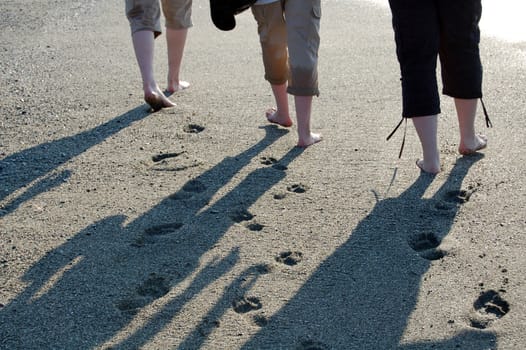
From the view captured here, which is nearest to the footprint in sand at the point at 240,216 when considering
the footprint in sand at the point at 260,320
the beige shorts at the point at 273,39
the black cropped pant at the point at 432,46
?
the footprint in sand at the point at 260,320

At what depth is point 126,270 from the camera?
3605 mm

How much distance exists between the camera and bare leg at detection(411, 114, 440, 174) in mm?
4312

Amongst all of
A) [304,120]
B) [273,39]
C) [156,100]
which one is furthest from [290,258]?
[156,100]

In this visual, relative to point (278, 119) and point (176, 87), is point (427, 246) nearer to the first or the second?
point (278, 119)

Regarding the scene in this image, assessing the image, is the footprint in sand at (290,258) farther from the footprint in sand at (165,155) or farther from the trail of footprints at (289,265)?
the footprint in sand at (165,155)

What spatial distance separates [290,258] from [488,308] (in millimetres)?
876

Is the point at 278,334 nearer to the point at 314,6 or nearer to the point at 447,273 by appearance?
the point at 447,273

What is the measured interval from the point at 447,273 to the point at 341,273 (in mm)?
446

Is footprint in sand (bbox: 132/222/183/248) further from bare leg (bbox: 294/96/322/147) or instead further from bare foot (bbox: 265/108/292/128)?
bare foot (bbox: 265/108/292/128)

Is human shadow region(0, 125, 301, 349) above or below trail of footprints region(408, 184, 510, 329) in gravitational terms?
above

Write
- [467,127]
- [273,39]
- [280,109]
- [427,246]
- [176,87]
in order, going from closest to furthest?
1. [427,246]
2. [467,127]
3. [273,39]
4. [280,109]
5. [176,87]

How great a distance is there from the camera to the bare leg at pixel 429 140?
4.31m

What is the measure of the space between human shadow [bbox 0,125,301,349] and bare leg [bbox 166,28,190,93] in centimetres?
143

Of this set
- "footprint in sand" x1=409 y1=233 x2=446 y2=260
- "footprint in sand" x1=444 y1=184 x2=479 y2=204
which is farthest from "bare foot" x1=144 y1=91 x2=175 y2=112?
"footprint in sand" x1=409 y1=233 x2=446 y2=260
